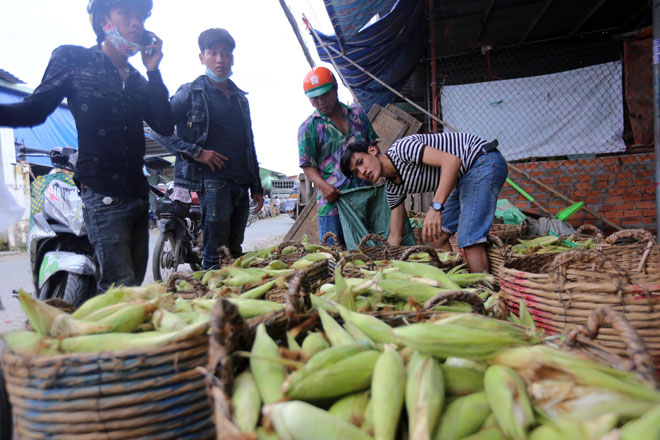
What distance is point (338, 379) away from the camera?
2.71 ft

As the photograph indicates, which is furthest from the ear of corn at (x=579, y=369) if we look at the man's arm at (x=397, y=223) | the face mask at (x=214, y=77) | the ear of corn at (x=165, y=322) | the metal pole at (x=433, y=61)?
the metal pole at (x=433, y=61)

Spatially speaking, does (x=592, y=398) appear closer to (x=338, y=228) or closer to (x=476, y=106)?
(x=338, y=228)

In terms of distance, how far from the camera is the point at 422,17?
5.67 m

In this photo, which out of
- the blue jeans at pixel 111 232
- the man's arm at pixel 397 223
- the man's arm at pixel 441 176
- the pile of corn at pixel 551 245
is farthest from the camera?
the man's arm at pixel 397 223

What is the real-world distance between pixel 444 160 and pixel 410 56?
4.20 metres

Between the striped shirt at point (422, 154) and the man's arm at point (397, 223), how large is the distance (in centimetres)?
26

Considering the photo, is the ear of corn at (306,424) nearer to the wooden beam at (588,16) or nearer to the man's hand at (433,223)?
the man's hand at (433,223)

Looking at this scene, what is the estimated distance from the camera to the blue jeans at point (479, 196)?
2.38 meters

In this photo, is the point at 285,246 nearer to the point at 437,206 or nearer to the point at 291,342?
the point at 437,206

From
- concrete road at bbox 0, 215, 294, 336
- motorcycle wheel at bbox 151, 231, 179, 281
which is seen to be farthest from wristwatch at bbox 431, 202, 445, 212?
motorcycle wheel at bbox 151, 231, 179, 281

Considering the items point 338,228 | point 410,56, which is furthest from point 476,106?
point 338,228

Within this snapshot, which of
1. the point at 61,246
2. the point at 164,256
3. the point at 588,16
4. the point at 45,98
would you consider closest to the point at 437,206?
the point at 45,98

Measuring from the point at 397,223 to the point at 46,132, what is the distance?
13.3 m

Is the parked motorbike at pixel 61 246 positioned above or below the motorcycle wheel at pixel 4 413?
above
